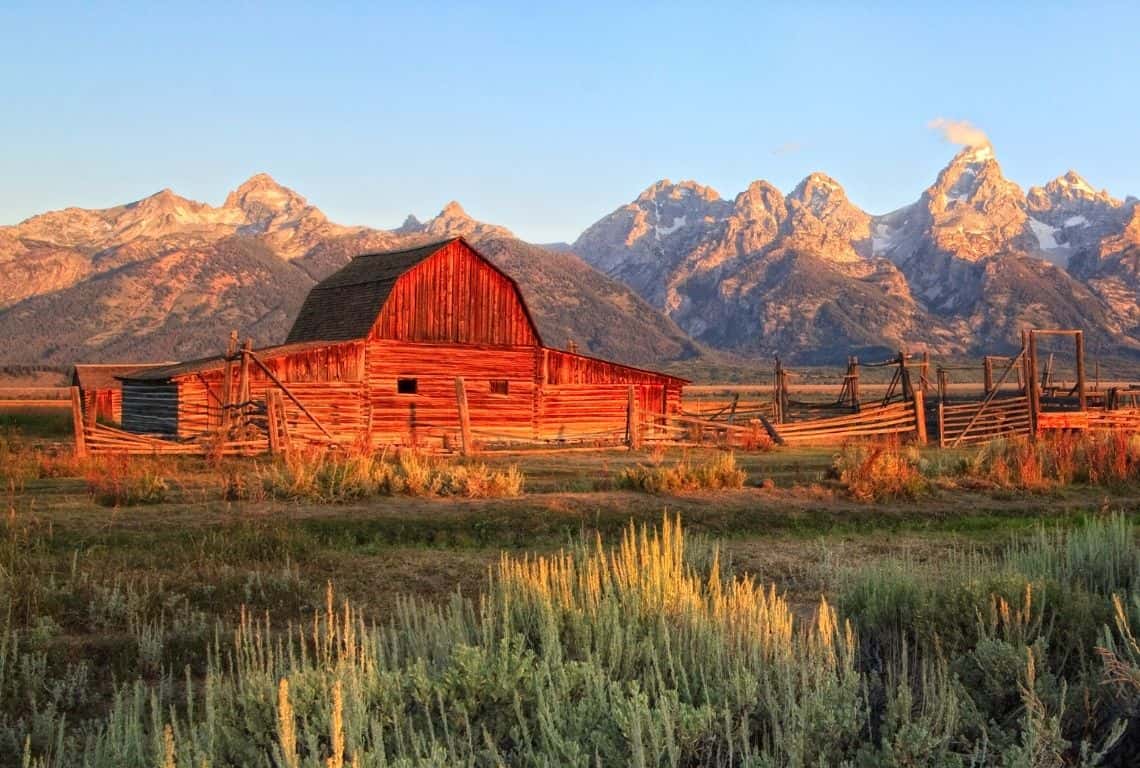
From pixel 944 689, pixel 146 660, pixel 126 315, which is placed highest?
pixel 126 315

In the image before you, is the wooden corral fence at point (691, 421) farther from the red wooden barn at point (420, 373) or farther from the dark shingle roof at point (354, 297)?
the dark shingle roof at point (354, 297)

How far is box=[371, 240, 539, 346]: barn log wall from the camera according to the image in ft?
98.2

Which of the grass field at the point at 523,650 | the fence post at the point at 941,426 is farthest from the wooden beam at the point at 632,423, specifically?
the grass field at the point at 523,650

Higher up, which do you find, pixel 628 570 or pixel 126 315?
pixel 126 315

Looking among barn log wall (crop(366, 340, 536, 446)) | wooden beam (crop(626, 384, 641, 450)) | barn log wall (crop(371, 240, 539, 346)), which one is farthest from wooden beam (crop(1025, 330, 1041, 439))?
barn log wall (crop(371, 240, 539, 346))

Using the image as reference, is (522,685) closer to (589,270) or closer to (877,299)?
(589,270)

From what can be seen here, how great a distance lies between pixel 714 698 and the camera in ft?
16.8

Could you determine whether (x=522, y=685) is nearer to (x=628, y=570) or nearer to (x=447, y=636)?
(x=447, y=636)

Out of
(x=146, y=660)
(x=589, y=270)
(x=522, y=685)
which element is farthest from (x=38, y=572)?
(x=589, y=270)

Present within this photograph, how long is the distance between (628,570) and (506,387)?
983 inches

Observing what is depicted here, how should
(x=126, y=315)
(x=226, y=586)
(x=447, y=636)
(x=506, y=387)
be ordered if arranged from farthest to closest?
(x=126, y=315), (x=506, y=387), (x=226, y=586), (x=447, y=636)

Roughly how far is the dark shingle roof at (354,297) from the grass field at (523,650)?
664 inches

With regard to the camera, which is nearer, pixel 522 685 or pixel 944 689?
pixel 944 689

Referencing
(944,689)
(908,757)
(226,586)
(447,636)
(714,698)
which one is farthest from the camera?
(226,586)
